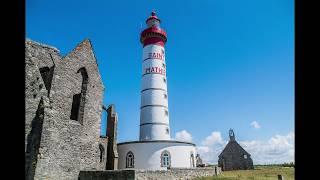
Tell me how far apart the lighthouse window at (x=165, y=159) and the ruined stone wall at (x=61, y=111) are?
26.2 feet

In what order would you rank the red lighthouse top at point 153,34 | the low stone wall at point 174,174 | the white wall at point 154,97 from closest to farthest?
the low stone wall at point 174,174 < the white wall at point 154,97 < the red lighthouse top at point 153,34

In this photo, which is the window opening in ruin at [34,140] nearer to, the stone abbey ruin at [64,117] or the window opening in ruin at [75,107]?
the stone abbey ruin at [64,117]

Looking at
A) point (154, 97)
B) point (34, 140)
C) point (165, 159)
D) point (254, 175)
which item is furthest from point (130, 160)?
point (34, 140)

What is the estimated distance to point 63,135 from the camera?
54.8 ft

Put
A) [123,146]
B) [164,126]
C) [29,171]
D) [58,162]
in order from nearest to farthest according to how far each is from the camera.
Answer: [29,171], [58,162], [123,146], [164,126]

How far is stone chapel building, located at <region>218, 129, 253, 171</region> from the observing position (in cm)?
4396

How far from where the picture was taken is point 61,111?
17.0 meters

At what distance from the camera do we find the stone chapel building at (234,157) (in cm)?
4396

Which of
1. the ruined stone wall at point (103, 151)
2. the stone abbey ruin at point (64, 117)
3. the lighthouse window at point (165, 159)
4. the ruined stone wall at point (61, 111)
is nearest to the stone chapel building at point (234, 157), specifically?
the lighthouse window at point (165, 159)

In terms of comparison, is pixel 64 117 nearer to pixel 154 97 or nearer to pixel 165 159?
pixel 165 159

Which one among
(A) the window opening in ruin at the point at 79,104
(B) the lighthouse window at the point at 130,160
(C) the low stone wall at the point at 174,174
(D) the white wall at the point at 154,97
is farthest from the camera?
(D) the white wall at the point at 154,97
